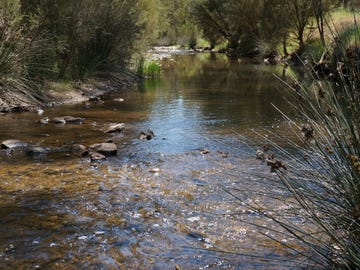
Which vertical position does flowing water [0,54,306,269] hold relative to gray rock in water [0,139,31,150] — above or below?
below

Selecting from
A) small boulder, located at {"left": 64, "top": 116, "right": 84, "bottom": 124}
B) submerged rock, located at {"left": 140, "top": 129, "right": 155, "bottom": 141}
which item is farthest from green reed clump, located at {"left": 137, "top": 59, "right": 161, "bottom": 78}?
submerged rock, located at {"left": 140, "top": 129, "right": 155, "bottom": 141}

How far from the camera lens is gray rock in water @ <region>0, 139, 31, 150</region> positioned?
7.26m

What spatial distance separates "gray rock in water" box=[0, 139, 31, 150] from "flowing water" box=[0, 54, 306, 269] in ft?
0.83

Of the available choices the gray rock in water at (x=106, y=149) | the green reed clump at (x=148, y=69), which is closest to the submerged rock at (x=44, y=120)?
the gray rock in water at (x=106, y=149)

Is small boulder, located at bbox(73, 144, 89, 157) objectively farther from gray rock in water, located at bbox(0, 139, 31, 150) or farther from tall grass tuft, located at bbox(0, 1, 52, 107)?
tall grass tuft, located at bbox(0, 1, 52, 107)

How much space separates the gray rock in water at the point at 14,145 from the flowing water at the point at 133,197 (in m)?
0.25

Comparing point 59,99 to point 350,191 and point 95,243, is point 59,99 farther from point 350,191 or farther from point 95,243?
point 350,191

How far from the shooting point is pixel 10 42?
33.5ft

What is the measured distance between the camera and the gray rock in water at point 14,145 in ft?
23.8

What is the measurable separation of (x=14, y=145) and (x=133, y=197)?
3055 mm

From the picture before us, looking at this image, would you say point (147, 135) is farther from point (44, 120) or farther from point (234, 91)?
point (234, 91)

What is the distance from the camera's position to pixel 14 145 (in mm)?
7340

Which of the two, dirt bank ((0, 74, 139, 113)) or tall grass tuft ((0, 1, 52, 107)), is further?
dirt bank ((0, 74, 139, 113))

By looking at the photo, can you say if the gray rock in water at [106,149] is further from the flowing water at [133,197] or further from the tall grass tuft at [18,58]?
the tall grass tuft at [18,58]
